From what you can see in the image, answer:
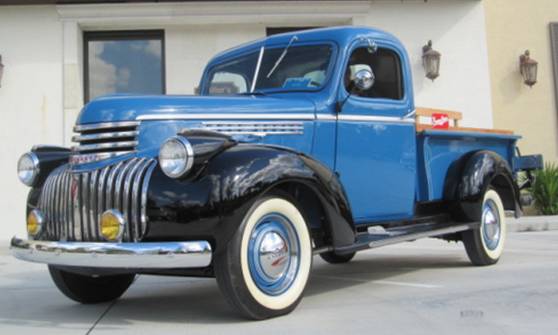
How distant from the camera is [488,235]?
6262 millimetres

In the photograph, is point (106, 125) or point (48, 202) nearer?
point (106, 125)

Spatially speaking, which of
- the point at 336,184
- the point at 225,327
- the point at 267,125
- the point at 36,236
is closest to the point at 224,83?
the point at 267,125

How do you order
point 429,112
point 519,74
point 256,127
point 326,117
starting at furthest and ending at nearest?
1. point 519,74
2. point 429,112
3. point 326,117
4. point 256,127

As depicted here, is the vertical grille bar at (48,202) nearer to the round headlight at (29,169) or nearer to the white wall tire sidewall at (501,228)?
the round headlight at (29,169)

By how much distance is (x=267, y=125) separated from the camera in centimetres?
A: 435

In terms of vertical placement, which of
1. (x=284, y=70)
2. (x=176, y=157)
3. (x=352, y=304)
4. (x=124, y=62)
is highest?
(x=124, y=62)

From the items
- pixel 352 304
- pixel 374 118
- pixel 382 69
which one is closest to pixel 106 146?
pixel 352 304

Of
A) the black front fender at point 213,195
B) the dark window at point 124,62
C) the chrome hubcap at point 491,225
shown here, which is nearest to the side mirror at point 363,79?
the black front fender at point 213,195

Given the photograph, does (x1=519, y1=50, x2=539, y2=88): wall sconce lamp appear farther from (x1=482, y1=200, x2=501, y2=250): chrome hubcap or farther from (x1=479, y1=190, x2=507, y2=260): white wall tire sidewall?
(x1=482, y1=200, x2=501, y2=250): chrome hubcap

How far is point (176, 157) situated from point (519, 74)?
10978 mm

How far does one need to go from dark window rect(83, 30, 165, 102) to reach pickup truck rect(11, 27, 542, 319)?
648 centimetres

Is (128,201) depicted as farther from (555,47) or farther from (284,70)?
(555,47)

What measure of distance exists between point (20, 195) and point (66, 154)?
6.95 m

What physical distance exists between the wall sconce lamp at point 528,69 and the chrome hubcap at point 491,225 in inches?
286
